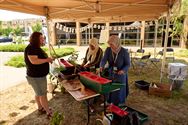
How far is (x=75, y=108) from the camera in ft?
13.4

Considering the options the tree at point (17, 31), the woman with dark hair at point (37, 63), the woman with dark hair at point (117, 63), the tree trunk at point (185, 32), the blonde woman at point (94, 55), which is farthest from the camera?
the tree at point (17, 31)

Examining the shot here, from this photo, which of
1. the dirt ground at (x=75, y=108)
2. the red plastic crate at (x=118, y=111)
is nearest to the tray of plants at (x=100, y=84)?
the red plastic crate at (x=118, y=111)

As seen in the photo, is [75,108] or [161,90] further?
[161,90]

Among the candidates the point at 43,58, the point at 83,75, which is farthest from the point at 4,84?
the point at 83,75

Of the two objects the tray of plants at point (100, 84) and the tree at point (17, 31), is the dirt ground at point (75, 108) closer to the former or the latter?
the tray of plants at point (100, 84)

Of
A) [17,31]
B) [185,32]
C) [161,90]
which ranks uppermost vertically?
[17,31]

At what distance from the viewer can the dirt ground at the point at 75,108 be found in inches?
139

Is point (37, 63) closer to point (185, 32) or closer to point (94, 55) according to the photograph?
point (94, 55)

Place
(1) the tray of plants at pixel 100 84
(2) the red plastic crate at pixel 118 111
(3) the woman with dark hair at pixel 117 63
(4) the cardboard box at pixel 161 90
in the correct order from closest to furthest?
(1) the tray of plants at pixel 100 84 < (2) the red plastic crate at pixel 118 111 < (3) the woman with dark hair at pixel 117 63 < (4) the cardboard box at pixel 161 90

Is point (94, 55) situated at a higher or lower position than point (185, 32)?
lower

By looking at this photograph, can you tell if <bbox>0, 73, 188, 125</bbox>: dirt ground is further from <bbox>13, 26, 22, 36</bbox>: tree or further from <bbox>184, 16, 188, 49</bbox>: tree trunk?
<bbox>13, 26, 22, 36</bbox>: tree

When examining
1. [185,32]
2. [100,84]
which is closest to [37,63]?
[100,84]

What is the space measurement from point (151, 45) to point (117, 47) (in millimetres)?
15371

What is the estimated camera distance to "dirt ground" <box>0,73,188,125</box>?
11.6 ft
